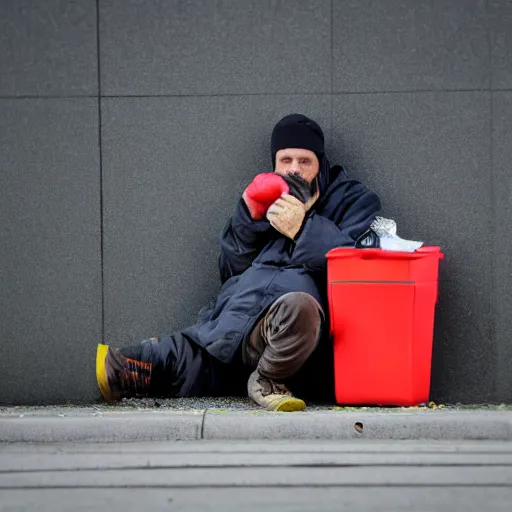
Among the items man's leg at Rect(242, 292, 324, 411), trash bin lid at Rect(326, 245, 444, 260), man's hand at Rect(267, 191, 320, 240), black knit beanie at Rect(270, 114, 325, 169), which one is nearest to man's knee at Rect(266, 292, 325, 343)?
man's leg at Rect(242, 292, 324, 411)

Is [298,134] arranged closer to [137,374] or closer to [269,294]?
[269,294]

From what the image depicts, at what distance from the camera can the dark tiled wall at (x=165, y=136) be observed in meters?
5.26

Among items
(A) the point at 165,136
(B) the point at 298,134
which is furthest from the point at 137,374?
(B) the point at 298,134

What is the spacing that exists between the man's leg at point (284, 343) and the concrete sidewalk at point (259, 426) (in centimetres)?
27

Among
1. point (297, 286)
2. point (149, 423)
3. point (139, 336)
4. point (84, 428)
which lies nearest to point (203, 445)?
point (149, 423)

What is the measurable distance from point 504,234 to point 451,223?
280mm

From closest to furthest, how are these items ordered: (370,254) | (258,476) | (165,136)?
(258,476) < (370,254) < (165,136)

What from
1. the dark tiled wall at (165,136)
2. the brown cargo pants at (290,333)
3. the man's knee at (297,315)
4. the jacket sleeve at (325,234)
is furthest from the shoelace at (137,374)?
the jacket sleeve at (325,234)

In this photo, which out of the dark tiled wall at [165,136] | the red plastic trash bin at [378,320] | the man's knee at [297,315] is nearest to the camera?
the man's knee at [297,315]

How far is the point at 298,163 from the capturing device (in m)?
4.96

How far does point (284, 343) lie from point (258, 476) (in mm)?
1060

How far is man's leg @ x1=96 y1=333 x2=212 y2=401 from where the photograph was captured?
189 inches

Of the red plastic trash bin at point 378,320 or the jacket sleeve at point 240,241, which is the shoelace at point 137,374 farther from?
the red plastic trash bin at point 378,320

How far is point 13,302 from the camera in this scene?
5340mm
